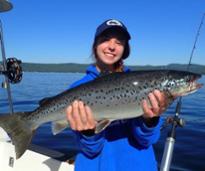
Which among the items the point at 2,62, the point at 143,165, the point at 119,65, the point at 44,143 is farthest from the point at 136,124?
the point at 44,143

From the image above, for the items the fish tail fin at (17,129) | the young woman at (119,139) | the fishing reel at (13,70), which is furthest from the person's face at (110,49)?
the fishing reel at (13,70)

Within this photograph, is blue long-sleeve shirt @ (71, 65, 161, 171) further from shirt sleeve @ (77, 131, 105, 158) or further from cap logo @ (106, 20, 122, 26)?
cap logo @ (106, 20, 122, 26)

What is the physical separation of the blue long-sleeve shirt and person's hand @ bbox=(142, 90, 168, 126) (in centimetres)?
12

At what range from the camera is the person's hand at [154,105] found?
4352mm

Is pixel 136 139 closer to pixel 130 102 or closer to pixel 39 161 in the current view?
pixel 130 102

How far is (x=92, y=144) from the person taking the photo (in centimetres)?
434

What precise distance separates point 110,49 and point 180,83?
0.94 meters

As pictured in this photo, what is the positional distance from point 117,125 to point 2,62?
13.6 feet

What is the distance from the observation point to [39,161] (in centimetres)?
698

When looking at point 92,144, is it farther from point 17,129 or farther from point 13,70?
point 13,70

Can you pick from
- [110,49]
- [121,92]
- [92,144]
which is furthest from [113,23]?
[92,144]

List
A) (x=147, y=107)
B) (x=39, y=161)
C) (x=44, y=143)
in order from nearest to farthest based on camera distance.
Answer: (x=147, y=107), (x=39, y=161), (x=44, y=143)

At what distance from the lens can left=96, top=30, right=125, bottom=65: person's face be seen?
4.76 metres

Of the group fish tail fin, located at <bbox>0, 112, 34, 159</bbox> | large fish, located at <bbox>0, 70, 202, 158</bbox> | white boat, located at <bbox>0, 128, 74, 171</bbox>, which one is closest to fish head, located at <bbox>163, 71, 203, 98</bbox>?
large fish, located at <bbox>0, 70, 202, 158</bbox>
